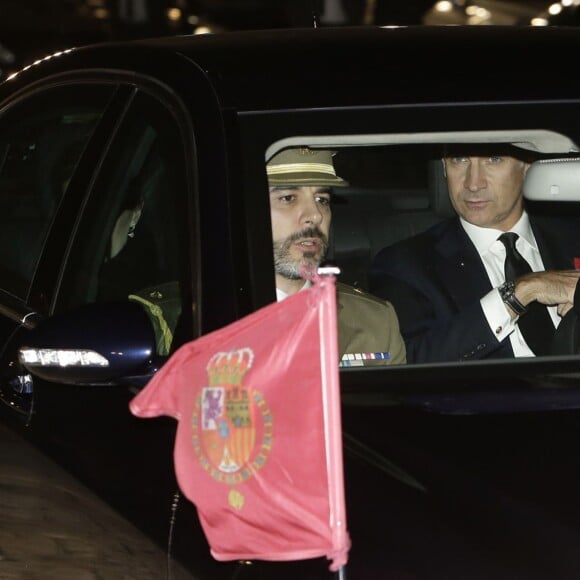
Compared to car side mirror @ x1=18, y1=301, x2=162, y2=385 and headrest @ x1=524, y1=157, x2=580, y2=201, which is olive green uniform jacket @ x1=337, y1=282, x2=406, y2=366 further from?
car side mirror @ x1=18, y1=301, x2=162, y2=385

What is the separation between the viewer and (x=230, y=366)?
2.59 metres

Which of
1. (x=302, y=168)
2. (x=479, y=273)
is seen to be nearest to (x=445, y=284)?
(x=479, y=273)

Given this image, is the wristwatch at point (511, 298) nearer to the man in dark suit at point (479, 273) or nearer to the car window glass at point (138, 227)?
the man in dark suit at point (479, 273)

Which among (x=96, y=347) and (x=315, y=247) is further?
(x=315, y=247)

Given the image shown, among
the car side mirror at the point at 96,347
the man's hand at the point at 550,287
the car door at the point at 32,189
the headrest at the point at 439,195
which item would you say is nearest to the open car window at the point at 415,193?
the headrest at the point at 439,195

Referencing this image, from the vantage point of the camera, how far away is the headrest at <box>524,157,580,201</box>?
399cm

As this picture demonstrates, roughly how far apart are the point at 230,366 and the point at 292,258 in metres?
1.14

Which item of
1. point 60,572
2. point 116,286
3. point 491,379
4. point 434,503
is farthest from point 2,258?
point 434,503

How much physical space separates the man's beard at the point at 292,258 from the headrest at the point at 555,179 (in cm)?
55

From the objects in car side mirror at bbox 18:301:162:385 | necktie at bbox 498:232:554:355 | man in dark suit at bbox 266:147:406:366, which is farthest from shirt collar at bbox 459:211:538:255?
car side mirror at bbox 18:301:162:385

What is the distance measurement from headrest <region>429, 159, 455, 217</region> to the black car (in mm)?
231

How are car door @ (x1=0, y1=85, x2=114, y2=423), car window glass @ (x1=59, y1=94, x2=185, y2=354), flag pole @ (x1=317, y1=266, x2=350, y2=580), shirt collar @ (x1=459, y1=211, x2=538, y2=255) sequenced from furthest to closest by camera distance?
shirt collar @ (x1=459, y1=211, x2=538, y2=255), car door @ (x1=0, y1=85, x2=114, y2=423), car window glass @ (x1=59, y1=94, x2=185, y2=354), flag pole @ (x1=317, y1=266, x2=350, y2=580)

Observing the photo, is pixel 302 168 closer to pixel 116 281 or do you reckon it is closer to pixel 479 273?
pixel 116 281

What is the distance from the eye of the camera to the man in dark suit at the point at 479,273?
3932 mm
